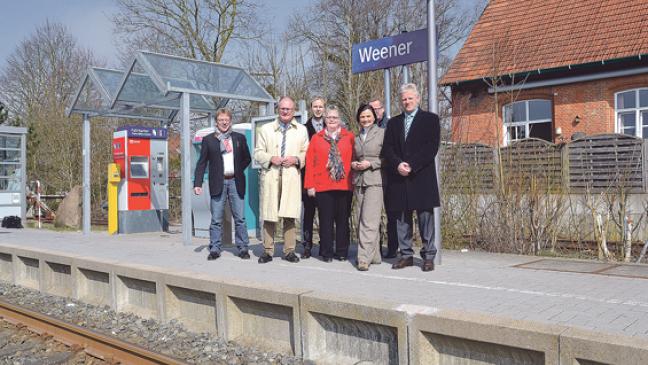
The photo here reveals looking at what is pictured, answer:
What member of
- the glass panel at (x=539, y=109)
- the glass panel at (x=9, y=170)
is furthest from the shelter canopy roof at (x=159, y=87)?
the glass panel at (x=539, y=109)

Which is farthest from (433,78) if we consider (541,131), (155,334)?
(541,131)

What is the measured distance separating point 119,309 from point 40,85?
32.4 meters

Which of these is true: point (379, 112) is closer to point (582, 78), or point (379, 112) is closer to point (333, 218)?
point (333, 218)

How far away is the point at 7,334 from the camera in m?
7.25

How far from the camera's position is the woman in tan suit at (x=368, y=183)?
730 cm

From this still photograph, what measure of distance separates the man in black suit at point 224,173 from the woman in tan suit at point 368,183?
1.89 metres

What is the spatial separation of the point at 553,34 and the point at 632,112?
13.9 feet

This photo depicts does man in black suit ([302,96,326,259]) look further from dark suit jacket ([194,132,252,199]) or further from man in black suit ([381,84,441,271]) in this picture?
man in black suit ([381,84,441,271])

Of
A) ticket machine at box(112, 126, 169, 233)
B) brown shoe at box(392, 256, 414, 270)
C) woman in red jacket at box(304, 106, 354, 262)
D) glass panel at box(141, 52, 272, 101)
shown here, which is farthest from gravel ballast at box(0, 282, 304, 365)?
ticket machine at box(112, 126, 169, 233)

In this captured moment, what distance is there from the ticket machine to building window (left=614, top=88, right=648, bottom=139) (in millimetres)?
16099

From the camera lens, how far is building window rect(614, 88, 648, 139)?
2142 centimetres

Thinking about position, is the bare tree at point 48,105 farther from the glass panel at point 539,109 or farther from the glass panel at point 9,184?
the glass panel at point 539,109

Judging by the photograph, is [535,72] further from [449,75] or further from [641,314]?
[641,314]

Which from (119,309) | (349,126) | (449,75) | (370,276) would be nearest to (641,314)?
(370,276)
